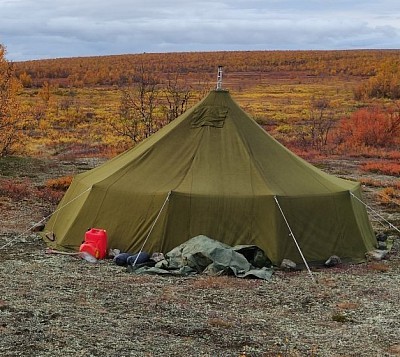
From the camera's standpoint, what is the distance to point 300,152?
97.2 feet

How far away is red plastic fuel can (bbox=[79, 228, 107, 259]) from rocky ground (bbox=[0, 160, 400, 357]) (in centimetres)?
31

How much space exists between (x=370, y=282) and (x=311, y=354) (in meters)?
3.48

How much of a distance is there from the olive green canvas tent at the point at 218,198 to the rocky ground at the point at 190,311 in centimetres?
69

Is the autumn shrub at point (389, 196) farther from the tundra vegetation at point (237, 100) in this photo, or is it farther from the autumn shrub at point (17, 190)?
the autumn shrub at point (17, 190)

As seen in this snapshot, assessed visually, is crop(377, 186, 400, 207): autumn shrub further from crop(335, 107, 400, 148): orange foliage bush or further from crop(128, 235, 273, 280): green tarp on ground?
crop(335, 107, 400, 148): orange foliage bush

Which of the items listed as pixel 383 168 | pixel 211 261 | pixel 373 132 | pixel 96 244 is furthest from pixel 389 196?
pixel 373 132

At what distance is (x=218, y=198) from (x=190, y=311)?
3.15 meters

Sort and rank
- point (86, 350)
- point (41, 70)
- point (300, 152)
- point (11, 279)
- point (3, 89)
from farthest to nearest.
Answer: point (41, 70) < point (300, 152) < point (3, 89) < point (11, 279) < point (86, 350)

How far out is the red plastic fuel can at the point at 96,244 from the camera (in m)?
11.7

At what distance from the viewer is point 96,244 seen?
38.3 ft

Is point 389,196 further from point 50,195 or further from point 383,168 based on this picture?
point 50,195

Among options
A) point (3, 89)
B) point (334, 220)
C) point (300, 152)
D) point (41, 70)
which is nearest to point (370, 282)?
point (334, 220)

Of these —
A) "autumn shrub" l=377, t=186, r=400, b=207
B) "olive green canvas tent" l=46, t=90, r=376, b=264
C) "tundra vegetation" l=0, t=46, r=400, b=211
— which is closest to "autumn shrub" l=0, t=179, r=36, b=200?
"olive green canvas tent" l=46, t=90, r=376, b=264

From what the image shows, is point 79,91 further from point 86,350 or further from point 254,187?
point 86,350
